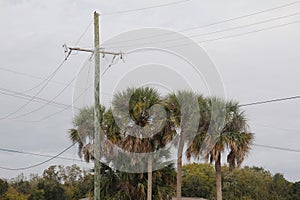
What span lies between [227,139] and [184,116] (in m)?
2.12

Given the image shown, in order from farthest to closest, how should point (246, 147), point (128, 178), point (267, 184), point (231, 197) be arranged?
point (267, 184) → point (231, 197) → point (128, 178) → point (246, 147)

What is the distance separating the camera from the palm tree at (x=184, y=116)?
21.5m

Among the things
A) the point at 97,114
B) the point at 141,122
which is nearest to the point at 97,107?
the point at 97,114

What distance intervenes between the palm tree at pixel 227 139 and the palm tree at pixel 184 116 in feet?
1.17

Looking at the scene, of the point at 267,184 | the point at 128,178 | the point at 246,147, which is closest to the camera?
the point at 246,147

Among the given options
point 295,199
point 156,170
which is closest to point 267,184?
point 295,199

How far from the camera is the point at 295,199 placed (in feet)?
151

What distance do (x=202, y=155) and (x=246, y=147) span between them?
1886 mm

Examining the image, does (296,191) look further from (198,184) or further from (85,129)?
(85,129)

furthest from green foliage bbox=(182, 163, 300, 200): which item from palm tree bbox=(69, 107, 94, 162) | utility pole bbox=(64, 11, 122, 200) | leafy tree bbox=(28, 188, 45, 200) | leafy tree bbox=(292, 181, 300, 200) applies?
utility pole bbox=(64, 11, 122, 200)

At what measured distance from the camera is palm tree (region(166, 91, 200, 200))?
70.7 ft

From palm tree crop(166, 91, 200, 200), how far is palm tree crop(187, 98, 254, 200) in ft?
1.17

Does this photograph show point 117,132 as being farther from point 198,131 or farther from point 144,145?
point 198,131

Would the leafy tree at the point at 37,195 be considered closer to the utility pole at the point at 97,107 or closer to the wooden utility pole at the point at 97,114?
the utility pole at the point at 97,107
